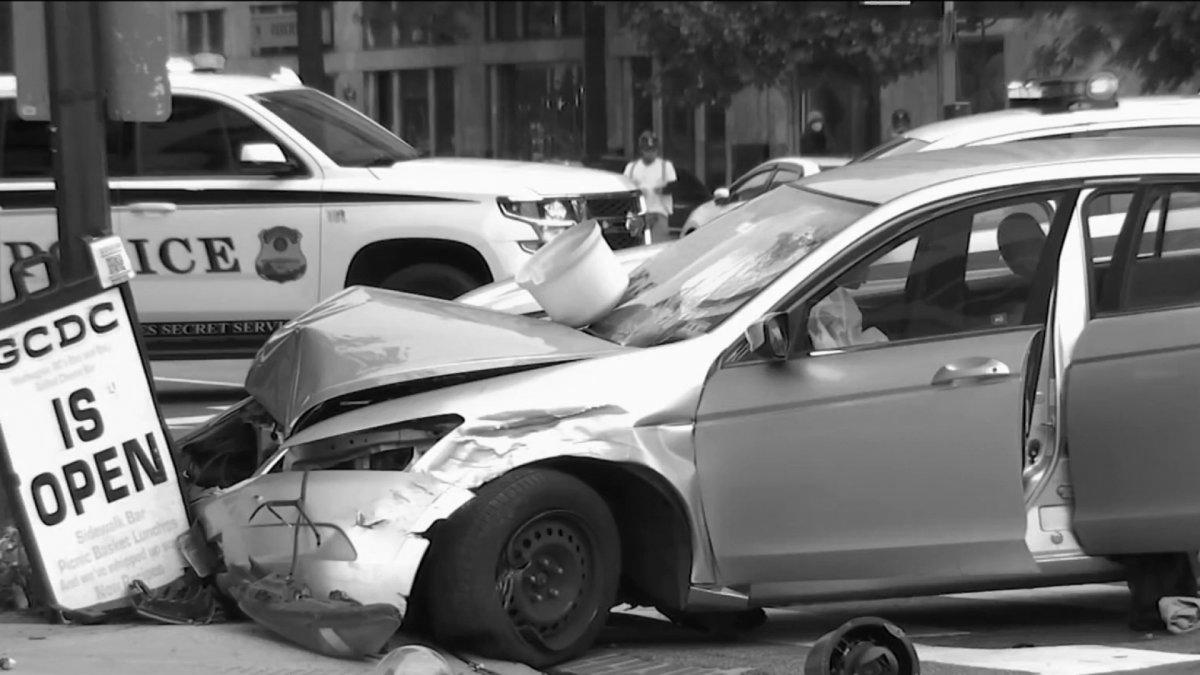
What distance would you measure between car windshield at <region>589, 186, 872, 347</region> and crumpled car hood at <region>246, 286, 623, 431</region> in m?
0.22

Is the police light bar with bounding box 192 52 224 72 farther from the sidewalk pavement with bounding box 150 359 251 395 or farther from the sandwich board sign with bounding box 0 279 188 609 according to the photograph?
the sandwich board sign with bounding box 0 279 188 609

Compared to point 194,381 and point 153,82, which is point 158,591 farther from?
point 194,381

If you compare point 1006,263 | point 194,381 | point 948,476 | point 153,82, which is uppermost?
point 153,82

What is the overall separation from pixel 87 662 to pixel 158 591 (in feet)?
2.45

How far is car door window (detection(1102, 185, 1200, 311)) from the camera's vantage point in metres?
6.47

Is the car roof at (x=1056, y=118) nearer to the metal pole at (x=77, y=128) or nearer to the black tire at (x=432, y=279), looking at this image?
the black tire at (x=432, y=279)

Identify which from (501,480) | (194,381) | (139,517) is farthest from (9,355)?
(194,381)

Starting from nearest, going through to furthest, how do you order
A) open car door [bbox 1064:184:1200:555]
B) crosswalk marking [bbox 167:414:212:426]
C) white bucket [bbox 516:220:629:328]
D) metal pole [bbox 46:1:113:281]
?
open car door [bbox 1064:184:1200:555] → metal pole [bbox 46:1:113:281] → white bucket [bbox 516:220:629:328] → crosswalk marking [bbox 167:414:212:426]

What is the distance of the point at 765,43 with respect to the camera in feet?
113

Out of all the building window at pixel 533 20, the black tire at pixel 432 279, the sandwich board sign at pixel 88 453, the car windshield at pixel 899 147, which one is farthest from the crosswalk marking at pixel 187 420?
the building window at pixel 533 20

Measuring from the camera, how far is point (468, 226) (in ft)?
41.9

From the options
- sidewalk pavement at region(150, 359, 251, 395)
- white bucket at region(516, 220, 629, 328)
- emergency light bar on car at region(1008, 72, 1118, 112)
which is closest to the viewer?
white bucket at region(516, 220, 629, 328)

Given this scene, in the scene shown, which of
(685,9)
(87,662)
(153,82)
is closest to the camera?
(87,662)

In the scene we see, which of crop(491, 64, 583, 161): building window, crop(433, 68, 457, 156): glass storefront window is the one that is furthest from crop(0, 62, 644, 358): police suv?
crop(433, 68, 457, 156): glass storefront window
